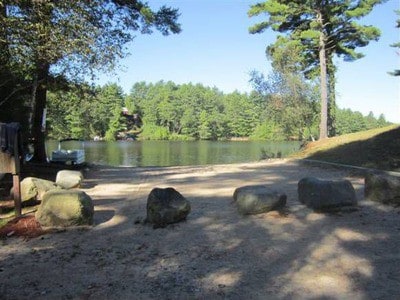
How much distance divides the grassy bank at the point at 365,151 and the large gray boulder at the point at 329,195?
4.90 m

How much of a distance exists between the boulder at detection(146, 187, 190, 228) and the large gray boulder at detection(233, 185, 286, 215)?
887mm

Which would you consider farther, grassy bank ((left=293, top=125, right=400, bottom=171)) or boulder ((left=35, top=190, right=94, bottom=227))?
grassy bank ((left=293, top=125, right=400, bottom=171))

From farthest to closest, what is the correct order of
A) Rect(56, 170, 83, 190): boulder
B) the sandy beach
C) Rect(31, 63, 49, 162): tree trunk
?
Rect(31, 63, 49, 162): tree trunk, Rect(56, 170, 83, 190): boulder, the sandy beach

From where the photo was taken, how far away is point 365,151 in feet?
44.7

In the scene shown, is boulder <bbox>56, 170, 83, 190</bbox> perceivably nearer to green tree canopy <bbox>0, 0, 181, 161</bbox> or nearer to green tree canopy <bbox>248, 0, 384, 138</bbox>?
green tree canopy <bbox>0, 0, 181, 161</bbox>

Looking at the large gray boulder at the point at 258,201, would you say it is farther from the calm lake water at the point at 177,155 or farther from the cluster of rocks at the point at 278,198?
the calm lake water at the point at 177,155

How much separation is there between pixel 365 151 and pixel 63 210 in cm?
1042

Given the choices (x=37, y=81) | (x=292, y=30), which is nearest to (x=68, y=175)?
(x=37, y=81)

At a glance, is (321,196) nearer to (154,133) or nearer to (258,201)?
(258,201)

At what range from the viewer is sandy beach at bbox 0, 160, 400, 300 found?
4.12 metres

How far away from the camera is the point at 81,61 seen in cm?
1094

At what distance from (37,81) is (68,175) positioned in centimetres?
379

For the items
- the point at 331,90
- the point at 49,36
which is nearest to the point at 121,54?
the point at 49,36

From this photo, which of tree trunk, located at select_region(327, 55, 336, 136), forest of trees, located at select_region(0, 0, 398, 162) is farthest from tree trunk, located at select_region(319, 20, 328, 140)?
tree trunk, located at select_region(327, 55, 336, 136)
